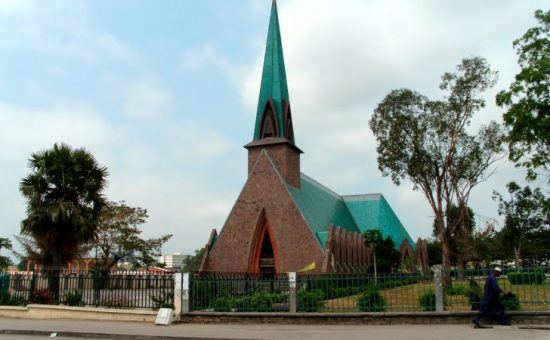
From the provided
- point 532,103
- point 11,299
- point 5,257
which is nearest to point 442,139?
point 532,103

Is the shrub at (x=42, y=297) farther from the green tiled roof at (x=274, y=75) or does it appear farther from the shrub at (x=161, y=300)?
the green tiled roof at (x=274, y=75)

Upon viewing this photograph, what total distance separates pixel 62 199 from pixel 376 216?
40.4 meters

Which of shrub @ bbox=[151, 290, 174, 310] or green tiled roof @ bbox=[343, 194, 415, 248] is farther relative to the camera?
green tiled roof @ bbox=[343, 194, 415, 248]

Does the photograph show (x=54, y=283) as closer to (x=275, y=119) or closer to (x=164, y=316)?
(x=164, y=316)

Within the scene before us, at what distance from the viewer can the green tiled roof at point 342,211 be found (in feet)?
144

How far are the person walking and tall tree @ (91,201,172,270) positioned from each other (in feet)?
122

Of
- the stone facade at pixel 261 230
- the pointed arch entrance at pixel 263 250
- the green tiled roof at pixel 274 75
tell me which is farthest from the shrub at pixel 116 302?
the green tiled roof at pixel 274 75

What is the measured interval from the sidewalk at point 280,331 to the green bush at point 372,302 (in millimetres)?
793

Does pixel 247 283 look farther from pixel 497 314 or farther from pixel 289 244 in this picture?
A: pixel 289 244

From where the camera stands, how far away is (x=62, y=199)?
2308 centimetres

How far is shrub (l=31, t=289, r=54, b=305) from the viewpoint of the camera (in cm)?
1980

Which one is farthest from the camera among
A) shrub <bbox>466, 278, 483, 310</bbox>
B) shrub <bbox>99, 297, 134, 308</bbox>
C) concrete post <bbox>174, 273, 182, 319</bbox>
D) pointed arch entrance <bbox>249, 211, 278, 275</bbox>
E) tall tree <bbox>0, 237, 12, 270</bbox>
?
tall tree <bbox>0, 237, 12, 270</bbox>

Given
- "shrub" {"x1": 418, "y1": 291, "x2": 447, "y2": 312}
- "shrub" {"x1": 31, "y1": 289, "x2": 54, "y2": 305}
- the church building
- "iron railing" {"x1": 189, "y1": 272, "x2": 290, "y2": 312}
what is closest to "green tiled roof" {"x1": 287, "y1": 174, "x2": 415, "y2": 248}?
the church building

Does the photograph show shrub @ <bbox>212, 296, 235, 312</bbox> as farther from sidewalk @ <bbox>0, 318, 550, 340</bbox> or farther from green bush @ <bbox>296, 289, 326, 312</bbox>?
green bush @ <bbox>296, 289, 326, 312</bbox>
